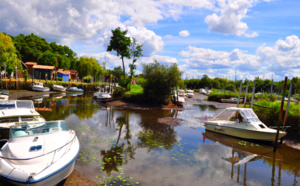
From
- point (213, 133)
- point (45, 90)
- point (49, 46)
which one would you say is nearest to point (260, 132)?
point (213, 133)

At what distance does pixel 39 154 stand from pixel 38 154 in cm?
3

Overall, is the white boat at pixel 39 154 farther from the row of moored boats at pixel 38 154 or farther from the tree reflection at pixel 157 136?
the tree reflection at pixel 157 136

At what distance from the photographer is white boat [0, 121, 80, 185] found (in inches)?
223

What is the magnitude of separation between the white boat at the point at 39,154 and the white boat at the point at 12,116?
261 centimetres

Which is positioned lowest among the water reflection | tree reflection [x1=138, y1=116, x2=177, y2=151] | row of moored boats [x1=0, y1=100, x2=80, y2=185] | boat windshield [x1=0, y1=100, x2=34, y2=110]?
the water reflection

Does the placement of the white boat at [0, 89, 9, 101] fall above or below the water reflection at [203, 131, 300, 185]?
above

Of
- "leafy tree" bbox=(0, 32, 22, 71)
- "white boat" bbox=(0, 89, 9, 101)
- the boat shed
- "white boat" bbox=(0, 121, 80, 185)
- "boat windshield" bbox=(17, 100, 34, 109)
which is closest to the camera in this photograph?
"white boat" bbox=(0, 121, 80, 185)

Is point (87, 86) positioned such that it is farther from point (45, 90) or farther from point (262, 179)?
point (262, 179)

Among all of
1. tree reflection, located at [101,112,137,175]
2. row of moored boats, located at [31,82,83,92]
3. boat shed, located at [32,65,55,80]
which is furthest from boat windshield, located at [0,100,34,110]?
boat shed, located at [32,65,55,80]

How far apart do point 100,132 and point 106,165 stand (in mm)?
6028

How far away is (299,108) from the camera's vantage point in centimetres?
1459

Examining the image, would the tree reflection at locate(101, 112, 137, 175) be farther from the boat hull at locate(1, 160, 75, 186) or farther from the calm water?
the boat hull at locate(1, 160, 75, 186)

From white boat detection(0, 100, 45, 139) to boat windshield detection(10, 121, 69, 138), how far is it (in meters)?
2.42

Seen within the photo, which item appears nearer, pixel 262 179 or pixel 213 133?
pixel 262 179
